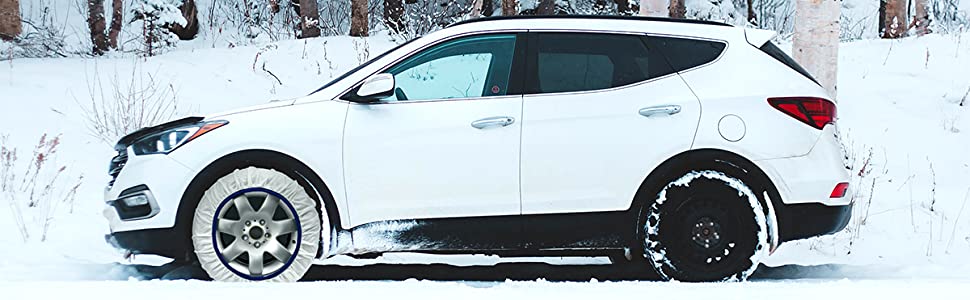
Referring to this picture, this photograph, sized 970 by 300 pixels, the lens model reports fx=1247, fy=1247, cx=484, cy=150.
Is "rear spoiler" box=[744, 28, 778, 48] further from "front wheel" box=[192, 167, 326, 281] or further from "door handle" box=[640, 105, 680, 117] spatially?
"front wheel" box=[192, 167, 326, 281]

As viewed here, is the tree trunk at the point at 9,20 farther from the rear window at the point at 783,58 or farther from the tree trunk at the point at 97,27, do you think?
the rear window at the point at 783,58

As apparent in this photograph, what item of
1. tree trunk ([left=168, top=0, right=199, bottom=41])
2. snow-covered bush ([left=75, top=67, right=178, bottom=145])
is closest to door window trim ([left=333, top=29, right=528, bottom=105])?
snow-covered bush ([left=75, top=67, right=178, bottom=145])

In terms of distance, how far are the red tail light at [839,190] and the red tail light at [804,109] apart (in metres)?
0.33

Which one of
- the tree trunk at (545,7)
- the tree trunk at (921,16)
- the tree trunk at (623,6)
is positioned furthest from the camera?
the tree trunk at (623,6)

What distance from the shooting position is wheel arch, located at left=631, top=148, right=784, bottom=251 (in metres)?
6.61

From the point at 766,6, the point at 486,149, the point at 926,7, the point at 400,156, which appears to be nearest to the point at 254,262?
the point at 400,156

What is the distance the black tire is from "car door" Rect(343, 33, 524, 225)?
0.80m

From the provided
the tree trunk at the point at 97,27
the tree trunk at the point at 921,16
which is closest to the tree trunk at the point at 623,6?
the tree trunk at the point at 921,16

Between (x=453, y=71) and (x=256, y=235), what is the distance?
56.2 inches

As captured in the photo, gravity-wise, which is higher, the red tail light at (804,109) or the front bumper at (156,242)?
the red tail light at (804,109)

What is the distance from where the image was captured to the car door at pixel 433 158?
6.57 m

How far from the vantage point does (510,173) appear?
21.6 ft

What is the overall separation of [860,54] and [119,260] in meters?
9.06

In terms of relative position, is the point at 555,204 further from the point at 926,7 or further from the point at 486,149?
the point at 926,7
